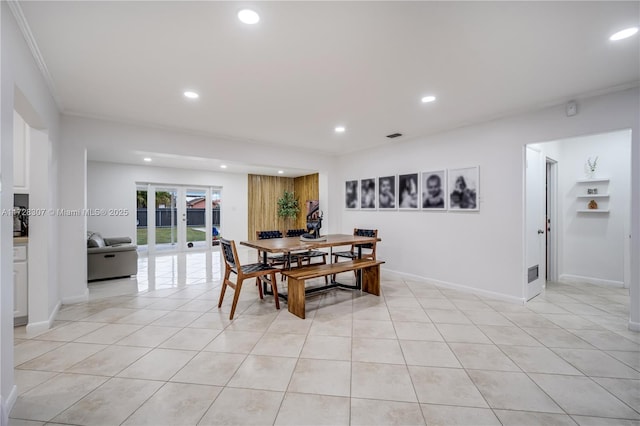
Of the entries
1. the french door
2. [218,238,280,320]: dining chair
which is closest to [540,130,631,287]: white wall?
[218,238,280,320]: dining chair

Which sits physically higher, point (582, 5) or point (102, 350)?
point (582, 5)

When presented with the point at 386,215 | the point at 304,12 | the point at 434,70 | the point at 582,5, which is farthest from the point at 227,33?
the point at 386,215

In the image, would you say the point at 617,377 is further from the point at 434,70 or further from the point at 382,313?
the point at 434,70

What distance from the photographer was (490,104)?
3.27m

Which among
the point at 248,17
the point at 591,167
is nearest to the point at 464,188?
the point at 591,167

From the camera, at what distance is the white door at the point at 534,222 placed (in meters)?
3.55

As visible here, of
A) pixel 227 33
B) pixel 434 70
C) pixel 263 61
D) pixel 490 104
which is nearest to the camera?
pixel 227 33

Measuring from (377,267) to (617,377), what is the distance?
2339 mm

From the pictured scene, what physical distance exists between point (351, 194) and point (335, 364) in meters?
4.14

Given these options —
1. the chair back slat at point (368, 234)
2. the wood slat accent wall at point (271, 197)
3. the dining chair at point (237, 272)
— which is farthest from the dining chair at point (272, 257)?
the wood slat accent wall at point (271, 197)

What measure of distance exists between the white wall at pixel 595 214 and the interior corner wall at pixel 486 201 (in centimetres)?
83

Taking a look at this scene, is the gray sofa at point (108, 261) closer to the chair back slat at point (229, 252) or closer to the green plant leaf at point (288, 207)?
the chair back slat at point (229, 252)

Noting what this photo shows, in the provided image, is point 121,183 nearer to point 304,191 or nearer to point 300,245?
point 304,191

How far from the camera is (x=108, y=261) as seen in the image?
472 centimetres
